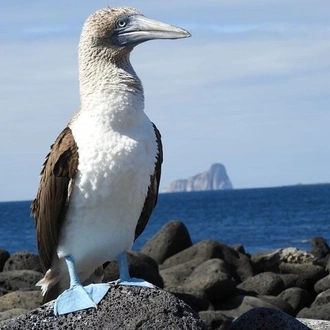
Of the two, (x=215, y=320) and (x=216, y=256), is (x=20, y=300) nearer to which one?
(x=215, y=320)

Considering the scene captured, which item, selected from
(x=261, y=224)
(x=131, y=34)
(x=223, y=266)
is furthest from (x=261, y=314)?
(x=261, y=224)

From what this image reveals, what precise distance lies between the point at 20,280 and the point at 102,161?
742cm

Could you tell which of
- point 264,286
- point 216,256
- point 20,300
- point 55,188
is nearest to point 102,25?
point 55,188

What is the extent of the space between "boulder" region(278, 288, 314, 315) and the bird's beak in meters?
8.87

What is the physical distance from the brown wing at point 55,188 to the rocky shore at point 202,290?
19.5 inches

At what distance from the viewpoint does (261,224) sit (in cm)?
6544

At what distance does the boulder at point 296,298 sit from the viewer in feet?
48.9

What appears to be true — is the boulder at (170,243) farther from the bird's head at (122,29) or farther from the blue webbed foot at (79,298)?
the bird's head at (122,29)

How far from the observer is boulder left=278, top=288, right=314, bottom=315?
14.9 metres

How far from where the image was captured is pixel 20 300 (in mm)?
11031

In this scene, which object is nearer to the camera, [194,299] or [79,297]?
[79,297]

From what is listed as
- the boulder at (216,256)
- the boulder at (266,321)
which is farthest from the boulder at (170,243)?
the boulder at (266,321)

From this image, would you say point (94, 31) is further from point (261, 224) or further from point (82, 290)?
point (261, 224)

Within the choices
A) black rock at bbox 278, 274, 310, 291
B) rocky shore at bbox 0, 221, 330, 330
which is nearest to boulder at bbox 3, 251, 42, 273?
rocky shore at bbox 0, 221, 330, 330
